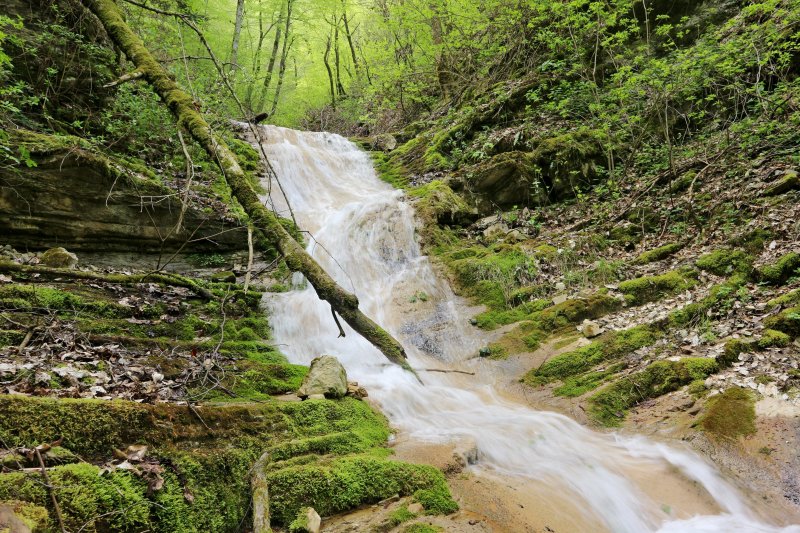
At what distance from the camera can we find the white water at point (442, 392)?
3.44 meters

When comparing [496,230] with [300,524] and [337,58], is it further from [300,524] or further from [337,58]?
[337,58]

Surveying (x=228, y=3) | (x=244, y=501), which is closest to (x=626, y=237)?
(x=244, y=501)

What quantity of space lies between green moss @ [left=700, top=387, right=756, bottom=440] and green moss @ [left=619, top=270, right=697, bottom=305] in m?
2.03

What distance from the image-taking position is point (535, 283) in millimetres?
7262

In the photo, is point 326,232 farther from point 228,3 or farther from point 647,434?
point 228,3

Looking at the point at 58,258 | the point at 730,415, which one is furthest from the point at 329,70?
the point at 730,415

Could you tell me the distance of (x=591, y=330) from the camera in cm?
581

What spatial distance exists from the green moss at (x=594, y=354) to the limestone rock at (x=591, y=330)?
0.09 metres

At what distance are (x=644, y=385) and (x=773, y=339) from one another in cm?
130

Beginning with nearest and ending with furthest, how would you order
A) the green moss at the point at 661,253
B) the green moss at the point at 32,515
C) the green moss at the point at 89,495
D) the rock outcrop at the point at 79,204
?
1. the green moss at the point at 32,515
2. the green moss at the point at 89,495
3. the rock outcrop at the point at 79,204
4. the green moss at the point at 661,253

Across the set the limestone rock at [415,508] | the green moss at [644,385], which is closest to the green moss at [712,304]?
the green moss at [644,385]

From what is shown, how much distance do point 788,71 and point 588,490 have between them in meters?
9.68

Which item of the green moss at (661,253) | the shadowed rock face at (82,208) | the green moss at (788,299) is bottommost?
the green moss at (788,299)

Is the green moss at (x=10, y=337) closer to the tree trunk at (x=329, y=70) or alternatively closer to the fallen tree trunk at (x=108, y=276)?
the fallen tree trunk at (x=108, y=276)
